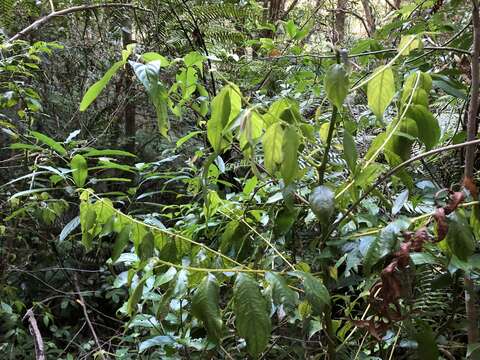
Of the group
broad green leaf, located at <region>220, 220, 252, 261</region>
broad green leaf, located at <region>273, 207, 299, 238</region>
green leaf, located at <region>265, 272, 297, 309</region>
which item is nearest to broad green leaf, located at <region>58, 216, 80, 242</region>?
broad green leaf, located at <region>220, 220, 252, 261</region>

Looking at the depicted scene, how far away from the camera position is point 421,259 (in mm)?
706

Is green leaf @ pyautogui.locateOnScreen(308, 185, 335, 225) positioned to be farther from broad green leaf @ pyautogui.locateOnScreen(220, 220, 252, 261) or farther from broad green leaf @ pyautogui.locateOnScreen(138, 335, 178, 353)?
broad green leaf @ pyautogui.locateOnScreen(138, 335, 178, 353)

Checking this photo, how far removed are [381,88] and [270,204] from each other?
18.9 inches

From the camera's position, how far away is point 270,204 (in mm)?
1012

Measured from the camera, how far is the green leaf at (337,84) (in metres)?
0.53

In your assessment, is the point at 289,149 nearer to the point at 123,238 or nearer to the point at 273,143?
the point at 273,143

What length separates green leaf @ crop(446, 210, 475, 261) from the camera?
546 mm

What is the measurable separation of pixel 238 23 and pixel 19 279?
76.9 inches

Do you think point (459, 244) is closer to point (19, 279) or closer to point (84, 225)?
point (84, 225)

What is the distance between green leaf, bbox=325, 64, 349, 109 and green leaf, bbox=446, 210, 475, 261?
202mm

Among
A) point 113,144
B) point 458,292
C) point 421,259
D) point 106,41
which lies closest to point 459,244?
point 421,259

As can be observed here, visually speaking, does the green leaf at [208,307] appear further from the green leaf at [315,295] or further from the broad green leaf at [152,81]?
the broad green leaf at [152,81]

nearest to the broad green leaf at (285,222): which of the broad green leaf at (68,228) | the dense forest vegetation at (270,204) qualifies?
the dense forest vegetation at (270,204)

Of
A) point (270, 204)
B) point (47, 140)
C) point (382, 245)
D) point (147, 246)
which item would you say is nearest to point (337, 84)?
point (382, 245)
